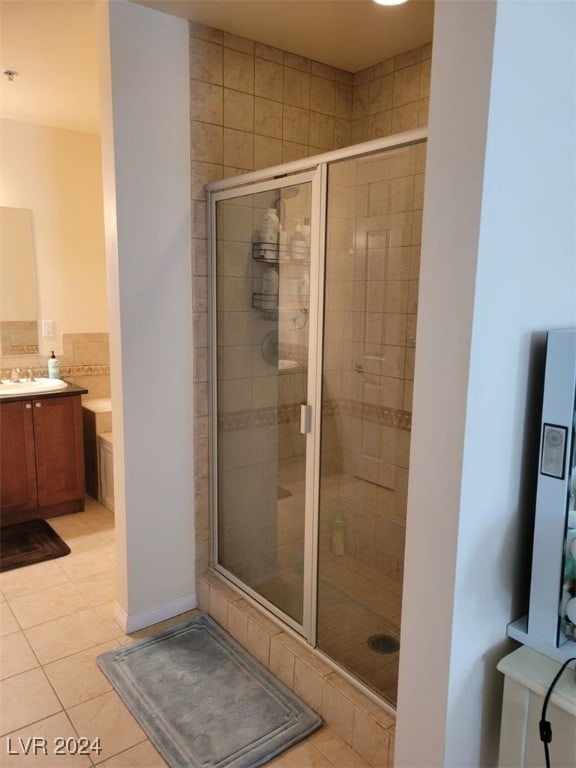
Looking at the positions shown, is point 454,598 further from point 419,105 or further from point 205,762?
point 419,105

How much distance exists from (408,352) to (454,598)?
1145 mm

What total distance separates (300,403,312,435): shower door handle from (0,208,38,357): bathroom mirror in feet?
8.36

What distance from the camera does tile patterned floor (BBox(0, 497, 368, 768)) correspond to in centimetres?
180

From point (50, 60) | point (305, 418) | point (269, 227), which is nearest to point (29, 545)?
point (305, 418)

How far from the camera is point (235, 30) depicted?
2.40m

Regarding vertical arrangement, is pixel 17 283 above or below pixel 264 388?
above

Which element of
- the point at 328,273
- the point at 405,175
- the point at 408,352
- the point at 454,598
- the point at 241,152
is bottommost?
the point at 454,598

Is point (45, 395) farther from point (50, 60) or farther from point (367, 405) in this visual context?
point (367, 405)

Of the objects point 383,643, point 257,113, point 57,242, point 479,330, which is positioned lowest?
point 383,643

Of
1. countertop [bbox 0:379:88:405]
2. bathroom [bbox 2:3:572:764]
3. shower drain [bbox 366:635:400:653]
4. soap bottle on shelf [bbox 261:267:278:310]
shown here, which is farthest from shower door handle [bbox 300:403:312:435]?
countertop [bbox 0:379:88:405]

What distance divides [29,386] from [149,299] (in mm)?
1749

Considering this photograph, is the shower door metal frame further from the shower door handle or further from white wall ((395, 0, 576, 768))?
white wall ((395, 0, 576, 768))

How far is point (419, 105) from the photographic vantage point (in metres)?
2.64

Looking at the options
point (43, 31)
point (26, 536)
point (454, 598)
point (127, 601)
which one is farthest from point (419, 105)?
point (26, 536)
